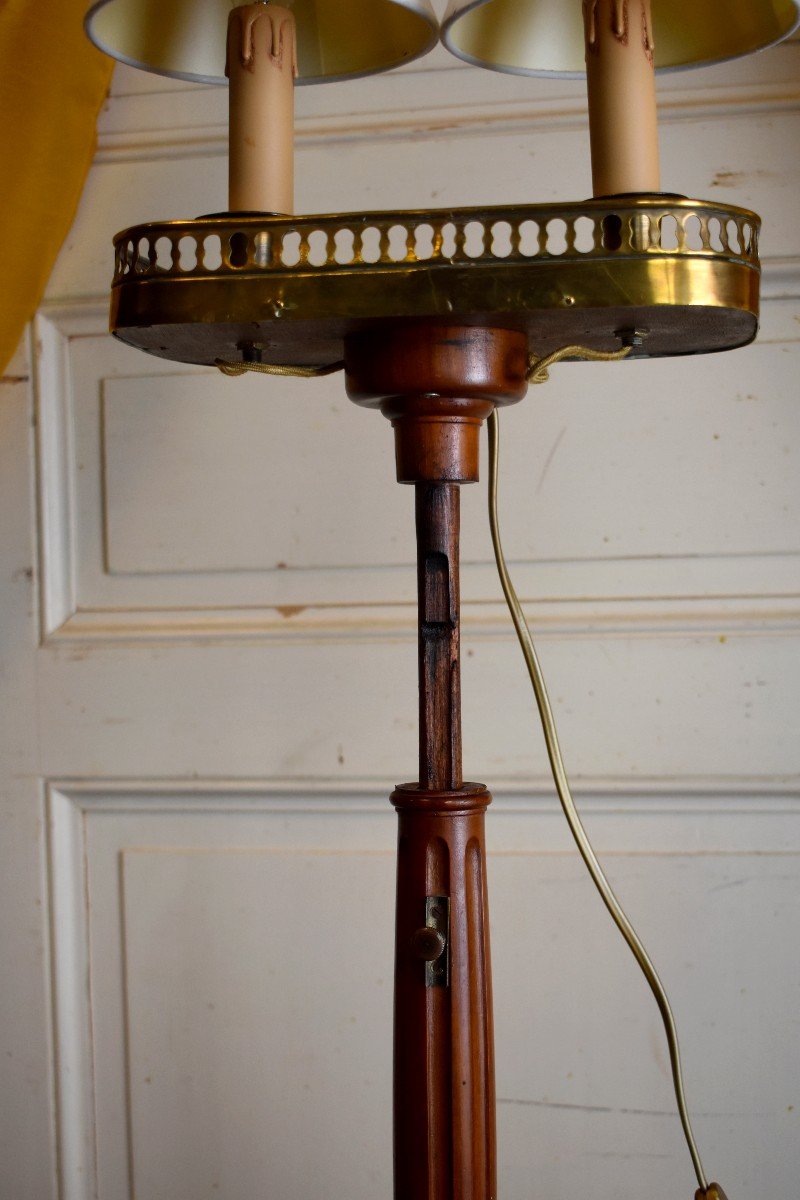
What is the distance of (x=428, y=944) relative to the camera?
1.93 ft

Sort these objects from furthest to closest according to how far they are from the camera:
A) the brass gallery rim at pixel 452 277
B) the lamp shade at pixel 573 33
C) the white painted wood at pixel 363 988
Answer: the white painted wood at pixel 363 988 → the lamp shade at pixel 573 33 → the brass gallery rim at pixel 452 277

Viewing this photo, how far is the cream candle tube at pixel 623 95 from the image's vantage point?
23.4 inches

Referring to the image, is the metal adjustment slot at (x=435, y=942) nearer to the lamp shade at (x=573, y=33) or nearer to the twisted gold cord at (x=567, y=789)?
the twisted gold cord at (x=567, y=789)

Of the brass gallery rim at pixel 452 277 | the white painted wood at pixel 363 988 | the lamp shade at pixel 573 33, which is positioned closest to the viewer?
the brass gallery rim at pixel 452 277

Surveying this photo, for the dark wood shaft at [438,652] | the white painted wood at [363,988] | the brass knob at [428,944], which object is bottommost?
the white painted wood at [363,988]

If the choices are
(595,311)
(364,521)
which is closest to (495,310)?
(595,311)

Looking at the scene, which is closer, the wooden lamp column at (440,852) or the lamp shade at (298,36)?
the wooden lamp column at (440,852)

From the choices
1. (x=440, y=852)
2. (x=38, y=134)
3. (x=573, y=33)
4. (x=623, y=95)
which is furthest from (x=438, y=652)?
(x=38, y=134)

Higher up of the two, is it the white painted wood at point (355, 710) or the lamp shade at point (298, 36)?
the lamp shade at point (298, 36)

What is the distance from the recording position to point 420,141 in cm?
96

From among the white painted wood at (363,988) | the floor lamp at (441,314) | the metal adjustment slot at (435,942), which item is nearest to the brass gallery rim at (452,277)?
the floor lamp at (441,314)

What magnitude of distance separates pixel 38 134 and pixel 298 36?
30cm

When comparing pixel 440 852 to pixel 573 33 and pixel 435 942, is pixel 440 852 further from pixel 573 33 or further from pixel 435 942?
pixel 573 33

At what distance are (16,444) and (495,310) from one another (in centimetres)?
58
